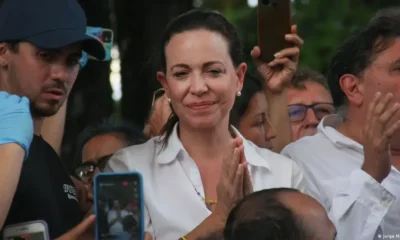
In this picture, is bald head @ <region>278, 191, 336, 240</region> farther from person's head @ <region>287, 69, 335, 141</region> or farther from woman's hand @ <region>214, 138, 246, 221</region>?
person's head @ <region>287, 69, 335, 141</region>

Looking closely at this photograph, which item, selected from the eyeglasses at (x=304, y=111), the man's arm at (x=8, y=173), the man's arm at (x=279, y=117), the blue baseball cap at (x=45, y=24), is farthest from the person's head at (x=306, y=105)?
the man's arm at (x=8, y=173)

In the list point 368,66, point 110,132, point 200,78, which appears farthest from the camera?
point 110,132

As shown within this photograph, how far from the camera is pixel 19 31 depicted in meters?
3.83

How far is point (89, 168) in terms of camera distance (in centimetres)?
440

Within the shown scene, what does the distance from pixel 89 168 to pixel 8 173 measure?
1.00 metres

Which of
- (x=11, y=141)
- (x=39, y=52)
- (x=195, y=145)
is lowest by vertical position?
(x=195, y=145)

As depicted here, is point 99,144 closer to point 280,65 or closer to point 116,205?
point 280,65

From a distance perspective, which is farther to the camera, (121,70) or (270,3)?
(121,70)

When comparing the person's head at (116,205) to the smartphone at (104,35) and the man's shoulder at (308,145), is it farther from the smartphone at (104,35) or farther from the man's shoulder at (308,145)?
the smartphone at (104,35)

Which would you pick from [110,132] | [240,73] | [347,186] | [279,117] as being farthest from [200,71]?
[110,132]

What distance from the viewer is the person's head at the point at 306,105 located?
5.22 metres

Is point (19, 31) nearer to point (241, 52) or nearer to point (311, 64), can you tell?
point (241, 52)

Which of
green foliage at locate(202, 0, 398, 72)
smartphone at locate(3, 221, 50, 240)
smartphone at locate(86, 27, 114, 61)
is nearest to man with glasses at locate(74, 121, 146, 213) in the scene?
smartphone at locate(86, 27, 114, 61)

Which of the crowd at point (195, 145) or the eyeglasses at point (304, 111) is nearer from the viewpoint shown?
the crowd at point (195, 145)
